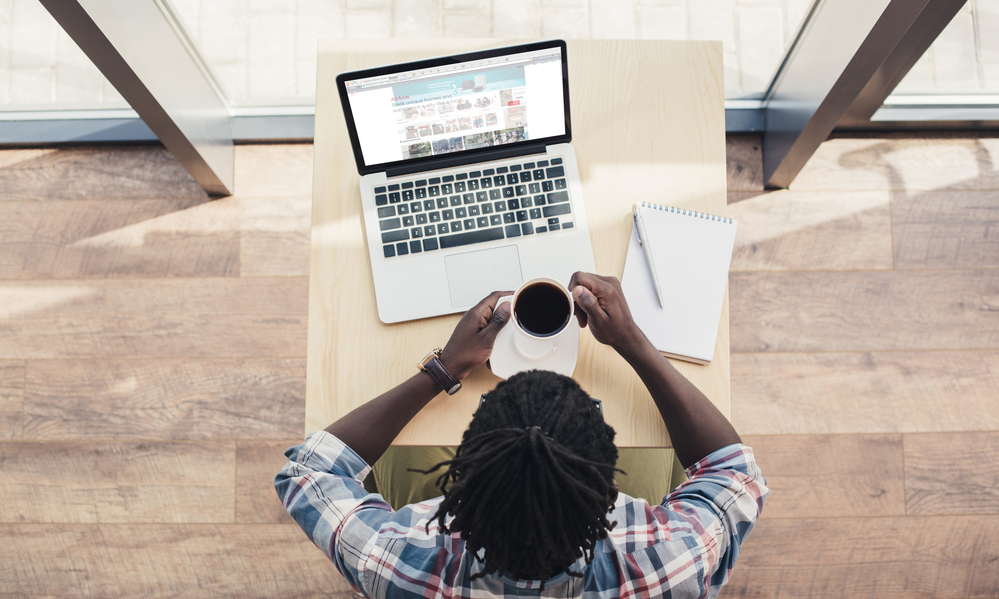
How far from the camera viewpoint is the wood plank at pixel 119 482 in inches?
65.4

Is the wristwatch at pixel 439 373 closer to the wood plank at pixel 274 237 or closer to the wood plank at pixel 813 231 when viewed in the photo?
the wood plank at pixel 274 237

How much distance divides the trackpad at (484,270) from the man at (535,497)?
0.08 m

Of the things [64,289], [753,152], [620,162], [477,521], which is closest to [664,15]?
[753,152]

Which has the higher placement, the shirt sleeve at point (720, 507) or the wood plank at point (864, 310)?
the wood plank at point (864, 310)

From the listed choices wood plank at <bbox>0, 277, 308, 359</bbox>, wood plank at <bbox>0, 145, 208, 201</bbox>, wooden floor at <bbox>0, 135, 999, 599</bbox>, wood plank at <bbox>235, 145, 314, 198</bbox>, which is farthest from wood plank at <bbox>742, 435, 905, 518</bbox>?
wood plank at <bbox>0, 145, 208, 201</bbox>

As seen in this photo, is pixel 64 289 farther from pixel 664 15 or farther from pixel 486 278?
pixel 664 15

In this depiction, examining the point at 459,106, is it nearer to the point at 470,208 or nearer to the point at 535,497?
the point at 470,208

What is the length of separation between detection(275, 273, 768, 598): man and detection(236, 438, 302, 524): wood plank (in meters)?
0.80

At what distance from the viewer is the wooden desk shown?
39.8 inches

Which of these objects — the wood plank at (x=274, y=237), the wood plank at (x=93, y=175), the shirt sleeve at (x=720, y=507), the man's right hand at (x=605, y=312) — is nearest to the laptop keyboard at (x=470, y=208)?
the man's right hand at (x=605, y=312)

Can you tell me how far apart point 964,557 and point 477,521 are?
1714mm

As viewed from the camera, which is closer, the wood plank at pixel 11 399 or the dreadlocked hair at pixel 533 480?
the dreadlocked hair at pixel 533 480

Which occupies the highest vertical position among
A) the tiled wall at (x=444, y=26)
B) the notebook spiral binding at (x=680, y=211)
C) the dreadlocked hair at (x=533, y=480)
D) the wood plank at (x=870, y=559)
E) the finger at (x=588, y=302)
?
the tiled wall at (x=444, y=26)

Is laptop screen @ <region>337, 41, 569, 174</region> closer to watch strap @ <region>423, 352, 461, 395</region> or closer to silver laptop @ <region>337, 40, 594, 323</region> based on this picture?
silver laptop @ <region>337, 40, 594, 323</region>
